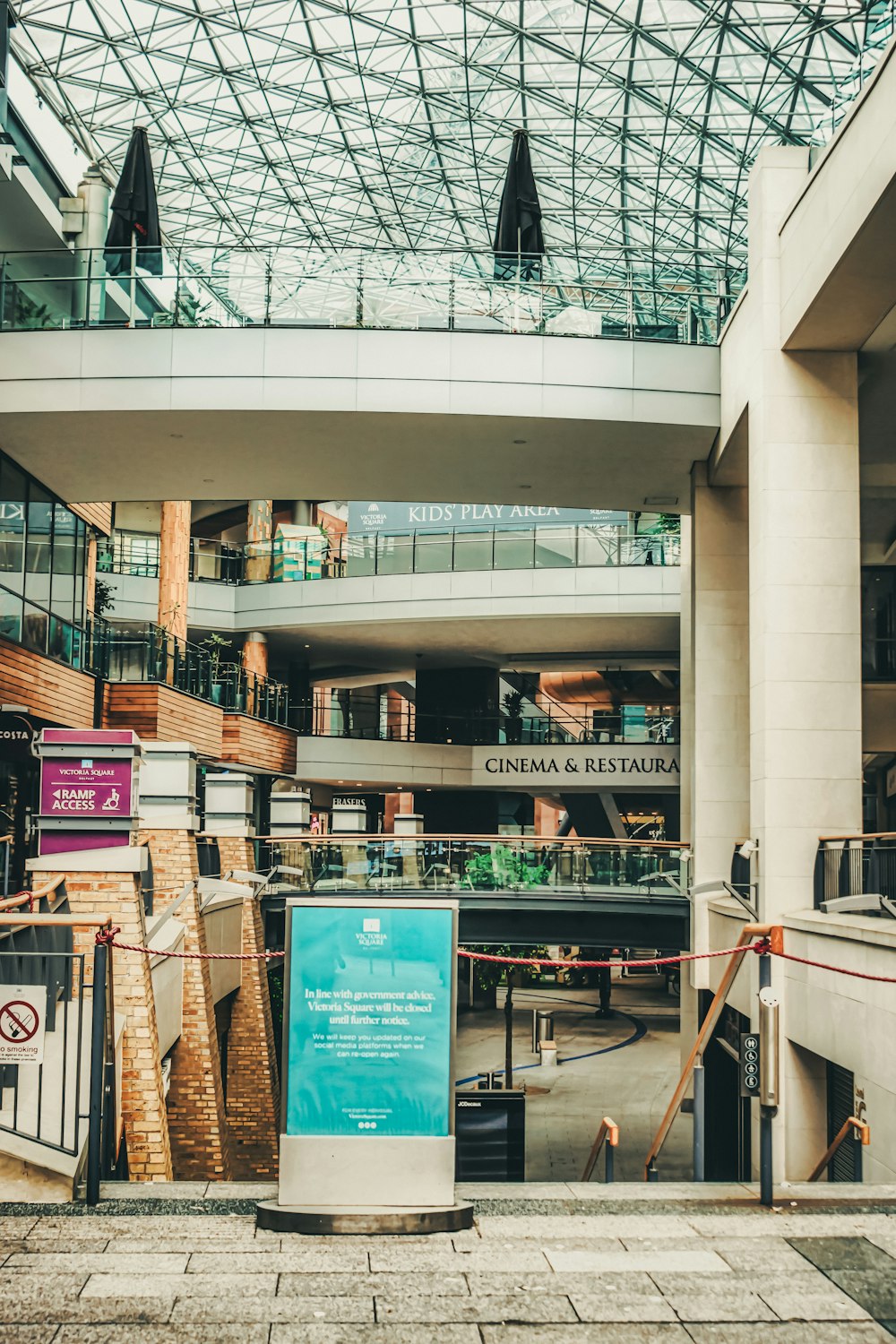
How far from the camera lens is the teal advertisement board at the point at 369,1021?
20.0 feet

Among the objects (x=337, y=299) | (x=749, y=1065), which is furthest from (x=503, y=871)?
(x=749, y=1065)

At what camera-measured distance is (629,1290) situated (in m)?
5.21

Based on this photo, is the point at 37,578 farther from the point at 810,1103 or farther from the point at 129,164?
the point at 810,1103

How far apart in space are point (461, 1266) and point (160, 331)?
15713 millimetres

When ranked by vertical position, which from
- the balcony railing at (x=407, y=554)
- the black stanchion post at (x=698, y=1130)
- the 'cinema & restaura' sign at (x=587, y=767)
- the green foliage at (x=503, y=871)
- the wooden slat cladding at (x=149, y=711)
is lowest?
the black stanchion post at (x=698, y=1130)

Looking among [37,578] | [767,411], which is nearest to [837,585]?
[767,411]

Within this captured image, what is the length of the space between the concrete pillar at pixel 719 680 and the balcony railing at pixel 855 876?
4.89m

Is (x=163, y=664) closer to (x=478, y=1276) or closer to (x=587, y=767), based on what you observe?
(x=587, y=767)

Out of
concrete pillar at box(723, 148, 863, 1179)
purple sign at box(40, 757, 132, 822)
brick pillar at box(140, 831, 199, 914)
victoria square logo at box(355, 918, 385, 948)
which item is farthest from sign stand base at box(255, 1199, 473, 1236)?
brick pillar at box(140, 831, 199, 914)

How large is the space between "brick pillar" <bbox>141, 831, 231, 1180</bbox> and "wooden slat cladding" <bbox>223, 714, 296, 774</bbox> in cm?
1484

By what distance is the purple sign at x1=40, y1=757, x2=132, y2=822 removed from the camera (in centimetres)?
1266

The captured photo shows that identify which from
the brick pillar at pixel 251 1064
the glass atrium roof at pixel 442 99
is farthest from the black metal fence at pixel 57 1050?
the glass atrium roof at pixel 442 99

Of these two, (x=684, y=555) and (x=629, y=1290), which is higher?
(x=684, y=555)

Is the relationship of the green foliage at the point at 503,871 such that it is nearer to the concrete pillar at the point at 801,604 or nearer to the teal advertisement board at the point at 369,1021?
the concrete pillar at the point at 801,604
